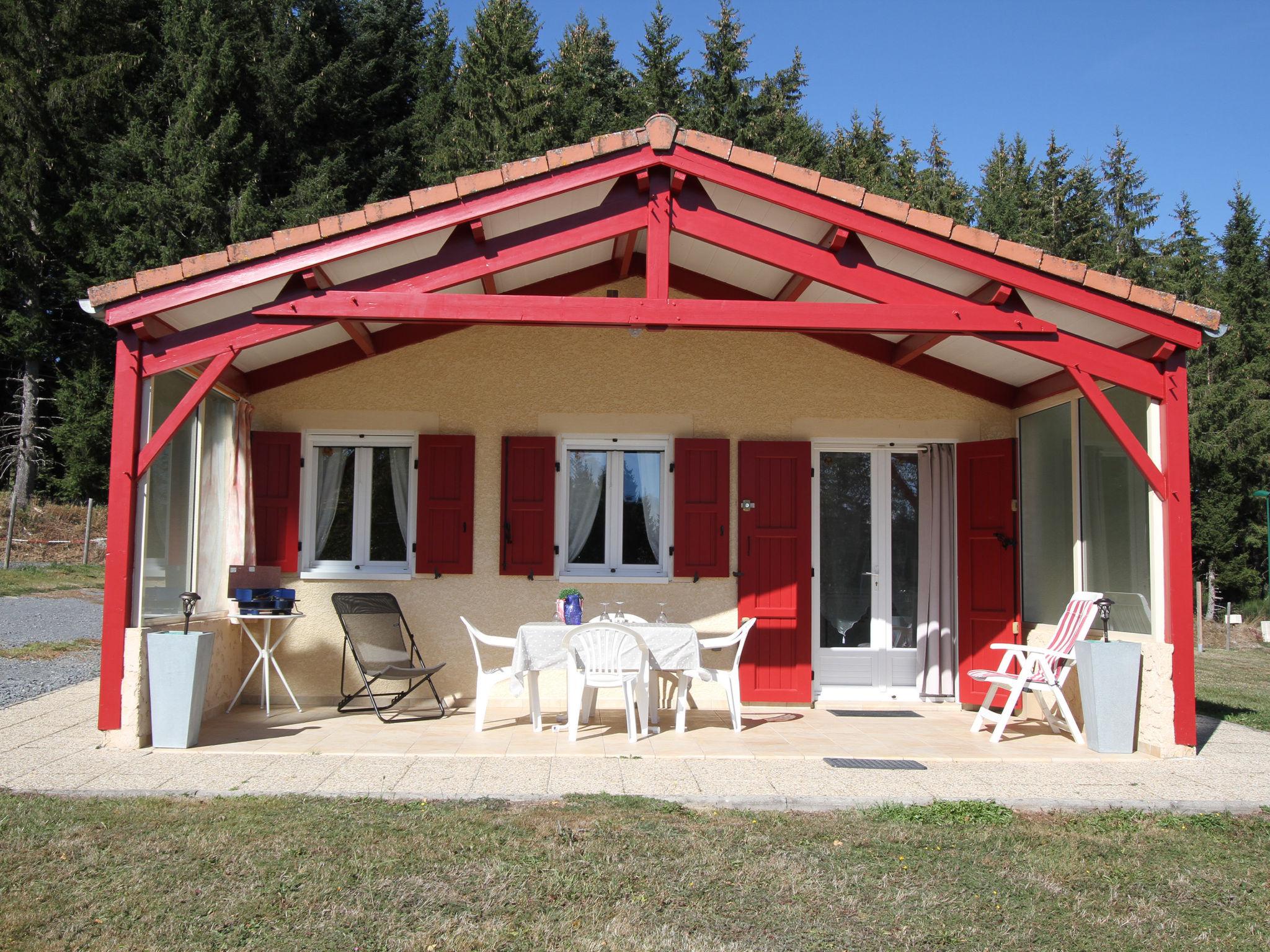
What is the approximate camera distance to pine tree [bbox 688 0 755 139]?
22859mm

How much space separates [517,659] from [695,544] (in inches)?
80.0

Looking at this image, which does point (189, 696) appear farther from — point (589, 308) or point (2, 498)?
point (2, 498)

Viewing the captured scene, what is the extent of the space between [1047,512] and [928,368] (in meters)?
1.44

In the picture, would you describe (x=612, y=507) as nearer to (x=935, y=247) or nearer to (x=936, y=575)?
(x=936, y=575)

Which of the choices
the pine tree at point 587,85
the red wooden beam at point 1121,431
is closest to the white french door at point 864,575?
the red wooden beam at point 1121,431

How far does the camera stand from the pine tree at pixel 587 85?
20.9 metres

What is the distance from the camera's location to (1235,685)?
10672 millimetres

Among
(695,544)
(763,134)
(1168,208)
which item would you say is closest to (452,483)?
(695,544)

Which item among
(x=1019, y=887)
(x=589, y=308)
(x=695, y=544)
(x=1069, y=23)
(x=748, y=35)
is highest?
(x=748, y=35)

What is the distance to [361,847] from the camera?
4.17 m

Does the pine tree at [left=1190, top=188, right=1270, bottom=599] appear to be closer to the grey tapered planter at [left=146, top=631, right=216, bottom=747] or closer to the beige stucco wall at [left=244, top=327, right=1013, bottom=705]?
the beige stucco wall at [left=244, top=327, right=1013, bottom=705]

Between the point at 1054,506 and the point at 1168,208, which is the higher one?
the point at 1168,208

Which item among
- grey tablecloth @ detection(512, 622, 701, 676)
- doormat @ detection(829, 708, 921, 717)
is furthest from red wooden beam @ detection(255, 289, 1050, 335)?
doormat @ detection(829, 708, 921, 717)

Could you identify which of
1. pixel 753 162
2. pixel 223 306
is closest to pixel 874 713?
pixel 753 162
